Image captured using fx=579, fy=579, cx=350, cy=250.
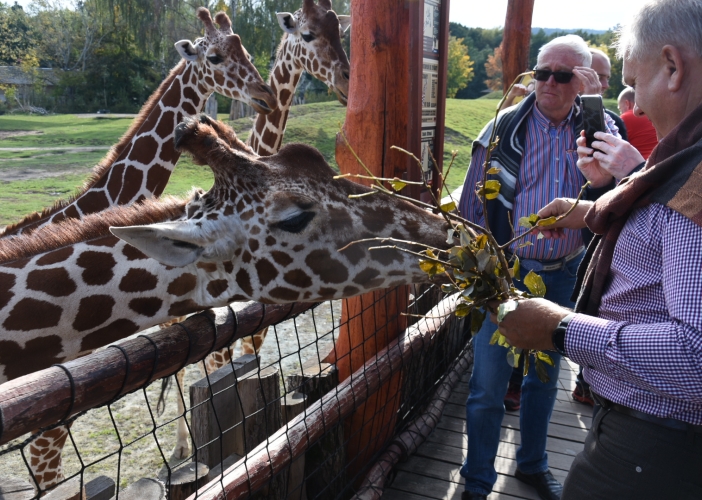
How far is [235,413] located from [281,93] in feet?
12.3

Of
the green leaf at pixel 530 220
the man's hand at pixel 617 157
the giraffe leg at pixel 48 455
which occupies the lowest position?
the giraffe leg at pixel 48 455

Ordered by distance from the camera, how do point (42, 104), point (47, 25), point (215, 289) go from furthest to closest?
point (47, 25) → point (42, 104) → point (215, 289)

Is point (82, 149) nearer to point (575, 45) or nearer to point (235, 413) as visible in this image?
point (235, 413)

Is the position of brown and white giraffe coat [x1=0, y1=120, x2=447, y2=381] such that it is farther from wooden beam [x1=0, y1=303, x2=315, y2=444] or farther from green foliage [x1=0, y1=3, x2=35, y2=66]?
green foliage [x1=0, y1=3, x2=35, y2=66]

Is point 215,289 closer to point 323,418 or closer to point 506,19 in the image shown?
point 323,418

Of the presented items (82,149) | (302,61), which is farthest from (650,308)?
(82,149)

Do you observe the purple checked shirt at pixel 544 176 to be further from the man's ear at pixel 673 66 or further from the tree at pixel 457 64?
the tree at pixel 457 64

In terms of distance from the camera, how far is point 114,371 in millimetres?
1552

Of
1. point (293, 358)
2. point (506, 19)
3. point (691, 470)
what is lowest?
point (293, 358)

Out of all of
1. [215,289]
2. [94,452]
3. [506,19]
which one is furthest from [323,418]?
[506,19]

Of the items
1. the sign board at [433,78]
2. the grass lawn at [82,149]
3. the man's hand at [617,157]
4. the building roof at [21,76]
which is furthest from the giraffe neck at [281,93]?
the building roof at [21,76]

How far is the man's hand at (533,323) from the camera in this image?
1.49 metres

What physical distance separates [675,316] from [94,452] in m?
3.91

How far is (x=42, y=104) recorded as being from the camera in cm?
3516
